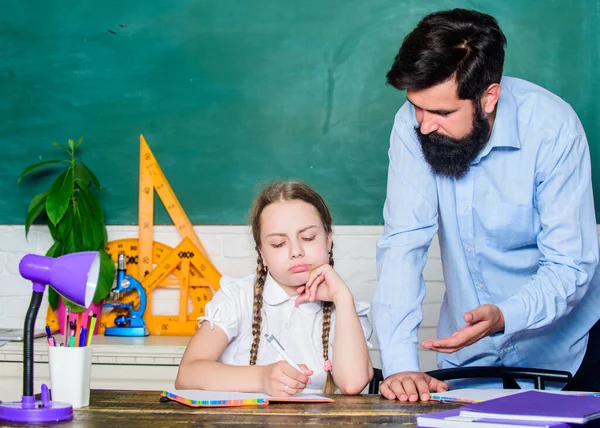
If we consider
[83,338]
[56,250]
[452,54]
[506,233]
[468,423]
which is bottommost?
[468,423]

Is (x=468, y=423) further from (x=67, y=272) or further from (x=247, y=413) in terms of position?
(x=67, y=272)

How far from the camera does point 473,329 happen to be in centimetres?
148

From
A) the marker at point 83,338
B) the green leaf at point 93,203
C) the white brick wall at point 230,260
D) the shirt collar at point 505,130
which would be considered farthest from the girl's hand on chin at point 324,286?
the green leaf at point 93,203

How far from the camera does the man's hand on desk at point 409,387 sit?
4.70 ft

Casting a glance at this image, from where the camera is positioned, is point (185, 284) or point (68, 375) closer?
point (68, 375)

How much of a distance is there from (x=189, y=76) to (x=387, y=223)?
1380mm

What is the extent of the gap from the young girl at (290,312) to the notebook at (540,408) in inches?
22.2

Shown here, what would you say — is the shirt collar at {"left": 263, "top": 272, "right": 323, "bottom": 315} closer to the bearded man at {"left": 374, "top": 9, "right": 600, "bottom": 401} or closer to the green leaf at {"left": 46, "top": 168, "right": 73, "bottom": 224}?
the bearded man at {"left": 374, "top": 9, "right": 600, "bottom": 401}

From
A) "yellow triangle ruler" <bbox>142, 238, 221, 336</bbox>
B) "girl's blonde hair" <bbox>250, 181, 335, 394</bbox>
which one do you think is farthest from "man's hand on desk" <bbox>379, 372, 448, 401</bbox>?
"yellow triangle ruler" <bbox>142, 238, 221, 336</bbox>

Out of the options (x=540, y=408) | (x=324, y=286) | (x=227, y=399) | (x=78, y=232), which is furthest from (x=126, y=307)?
(x=540, y=408)

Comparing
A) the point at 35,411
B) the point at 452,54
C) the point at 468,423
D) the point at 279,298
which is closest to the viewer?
the point at 468,423

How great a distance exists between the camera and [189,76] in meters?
2.97

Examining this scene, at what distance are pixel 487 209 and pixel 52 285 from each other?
97 centimetres

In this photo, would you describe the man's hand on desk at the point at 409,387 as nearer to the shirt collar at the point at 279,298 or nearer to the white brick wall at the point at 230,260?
the shirt collar at the point at 279,298
